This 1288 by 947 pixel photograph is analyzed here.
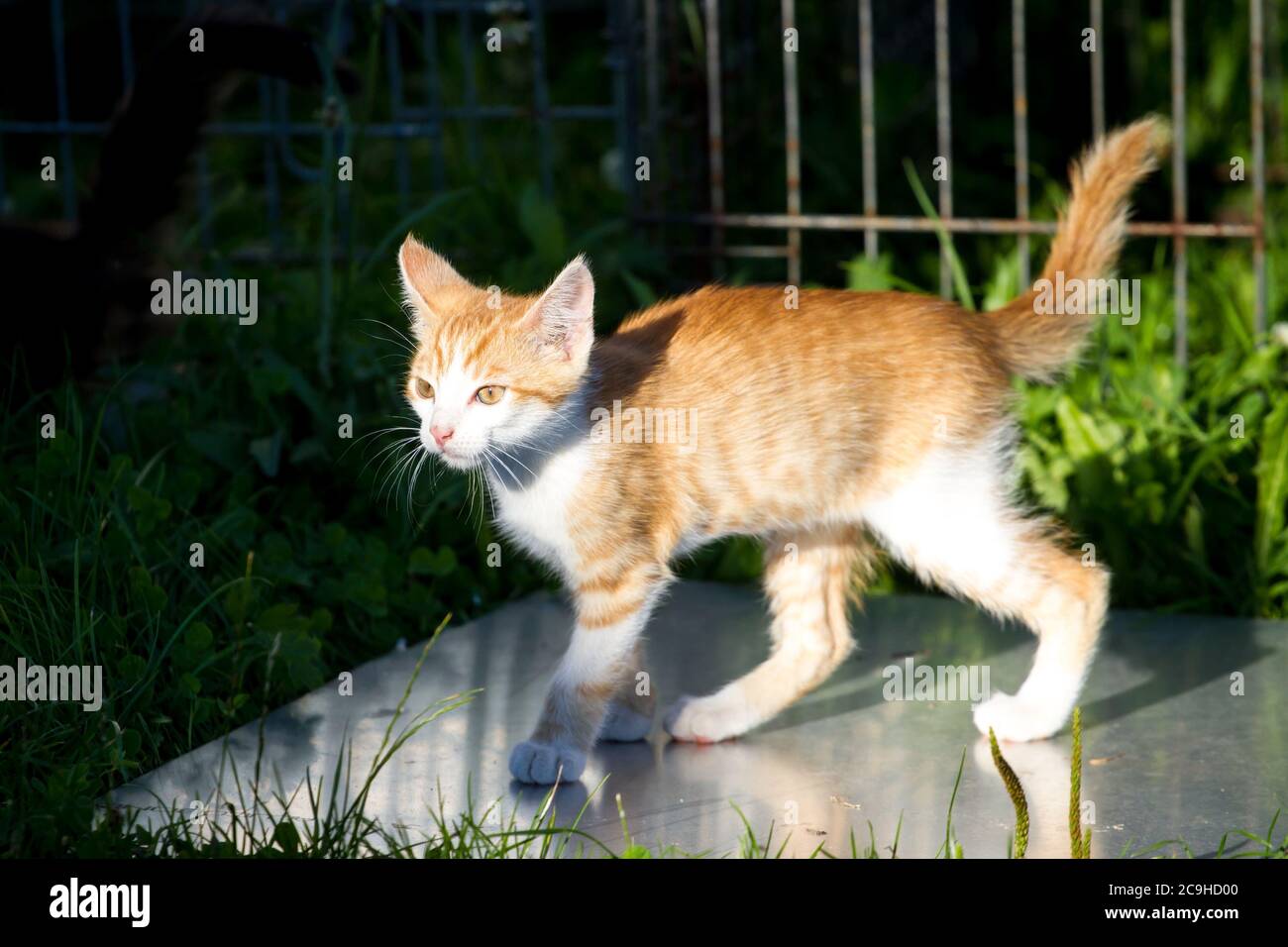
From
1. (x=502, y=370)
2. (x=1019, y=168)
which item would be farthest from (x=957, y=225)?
(x=502, y=370)

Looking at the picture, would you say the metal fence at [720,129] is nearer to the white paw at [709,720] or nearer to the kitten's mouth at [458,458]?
the kitten's mouth at [458,458]

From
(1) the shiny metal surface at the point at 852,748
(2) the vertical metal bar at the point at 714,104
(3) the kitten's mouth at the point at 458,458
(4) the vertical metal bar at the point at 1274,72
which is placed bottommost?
(1) the shiny metal surface at the point at 852,748

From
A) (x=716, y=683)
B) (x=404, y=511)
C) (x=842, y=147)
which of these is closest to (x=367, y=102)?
(x=404, y=511)

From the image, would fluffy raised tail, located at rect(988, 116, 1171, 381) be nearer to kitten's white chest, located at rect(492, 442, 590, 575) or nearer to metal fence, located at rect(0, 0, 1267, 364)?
metal fence, located at rect(0, 0, 1267, 364)

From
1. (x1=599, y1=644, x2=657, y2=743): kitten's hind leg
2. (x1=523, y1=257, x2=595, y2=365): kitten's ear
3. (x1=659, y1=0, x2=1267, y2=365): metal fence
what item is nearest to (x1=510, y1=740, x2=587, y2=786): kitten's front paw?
(x1=599, y1=644, x2=657, y2=743): kitten's hind leg

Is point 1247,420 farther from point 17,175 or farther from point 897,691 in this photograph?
point 17,175

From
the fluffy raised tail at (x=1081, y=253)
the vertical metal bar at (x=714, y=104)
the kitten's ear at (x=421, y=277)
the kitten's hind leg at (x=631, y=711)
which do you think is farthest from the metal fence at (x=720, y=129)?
the kitten's hind leg at (x=631, y=711)

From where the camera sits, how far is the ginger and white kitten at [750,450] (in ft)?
9.69

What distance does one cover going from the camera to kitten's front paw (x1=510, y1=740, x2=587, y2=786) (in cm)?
295

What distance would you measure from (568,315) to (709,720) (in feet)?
2.87

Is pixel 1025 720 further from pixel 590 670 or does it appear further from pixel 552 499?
pixel 552 499

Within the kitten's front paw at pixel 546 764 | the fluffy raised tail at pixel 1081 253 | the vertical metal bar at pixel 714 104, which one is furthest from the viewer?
the vertical metal bar at pixel 714 104

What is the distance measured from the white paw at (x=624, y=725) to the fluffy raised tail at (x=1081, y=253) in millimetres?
1082

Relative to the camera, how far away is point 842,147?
6.00 meters
